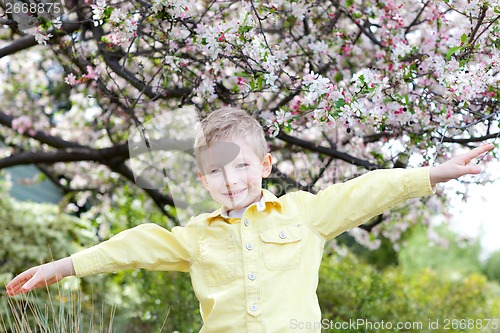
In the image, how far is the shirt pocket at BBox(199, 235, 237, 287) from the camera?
89.6 inches

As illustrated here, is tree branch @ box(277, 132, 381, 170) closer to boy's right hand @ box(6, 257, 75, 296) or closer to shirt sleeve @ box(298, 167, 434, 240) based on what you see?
shirt sleeve @ box(298, 167, 434, 240)

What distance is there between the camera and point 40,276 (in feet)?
7.34

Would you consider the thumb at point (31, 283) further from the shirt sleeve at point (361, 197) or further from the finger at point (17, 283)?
the shirt sleeve at point (361, 197)

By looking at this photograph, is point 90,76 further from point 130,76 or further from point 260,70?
point 260,70

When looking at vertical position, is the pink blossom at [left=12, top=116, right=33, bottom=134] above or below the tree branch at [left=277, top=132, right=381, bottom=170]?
above

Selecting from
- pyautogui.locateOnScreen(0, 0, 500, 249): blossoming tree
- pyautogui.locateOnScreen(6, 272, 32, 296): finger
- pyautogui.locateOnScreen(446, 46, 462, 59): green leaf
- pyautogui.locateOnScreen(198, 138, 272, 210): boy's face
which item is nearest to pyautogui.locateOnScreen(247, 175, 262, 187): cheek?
pyautogui.locateOnScreen(198, 138, 272, 210): boy's face

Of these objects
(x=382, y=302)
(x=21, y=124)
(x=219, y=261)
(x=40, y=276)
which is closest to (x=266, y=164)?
(x=219, y=261)

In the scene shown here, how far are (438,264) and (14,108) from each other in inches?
287

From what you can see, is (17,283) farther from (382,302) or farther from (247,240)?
(382,302)

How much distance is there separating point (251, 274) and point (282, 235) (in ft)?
0.52

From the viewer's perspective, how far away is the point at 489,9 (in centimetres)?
293

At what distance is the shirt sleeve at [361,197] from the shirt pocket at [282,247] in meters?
0.08

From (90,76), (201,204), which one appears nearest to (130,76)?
(90,76)

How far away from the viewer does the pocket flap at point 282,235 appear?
228cm
